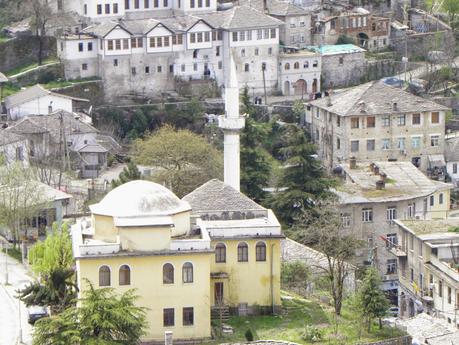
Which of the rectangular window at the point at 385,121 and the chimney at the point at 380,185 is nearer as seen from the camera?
the chimney at the point at 380,185

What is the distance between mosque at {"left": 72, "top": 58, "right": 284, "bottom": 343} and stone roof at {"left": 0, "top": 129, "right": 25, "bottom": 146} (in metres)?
29.3

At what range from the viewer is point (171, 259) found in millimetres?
75312

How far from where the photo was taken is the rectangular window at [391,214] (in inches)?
3895

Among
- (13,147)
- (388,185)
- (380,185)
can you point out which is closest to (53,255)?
(380,185)

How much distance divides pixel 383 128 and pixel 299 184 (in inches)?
737

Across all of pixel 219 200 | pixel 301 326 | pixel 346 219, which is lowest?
pixel 346 219

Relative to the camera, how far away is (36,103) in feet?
379

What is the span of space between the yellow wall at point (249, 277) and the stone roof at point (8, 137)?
31223 millimetres

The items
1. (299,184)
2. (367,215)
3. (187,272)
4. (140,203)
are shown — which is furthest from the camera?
(367,215)

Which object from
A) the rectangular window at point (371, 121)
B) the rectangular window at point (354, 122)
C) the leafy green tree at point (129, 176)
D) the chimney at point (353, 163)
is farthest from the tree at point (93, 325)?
the rectangular window at point (371, 121)

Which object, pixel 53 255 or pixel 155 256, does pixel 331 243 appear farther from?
pixel 155 256

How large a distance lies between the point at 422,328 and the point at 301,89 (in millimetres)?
52524

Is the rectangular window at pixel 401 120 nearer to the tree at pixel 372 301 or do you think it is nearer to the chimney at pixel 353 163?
the chimney at pixel 353 163

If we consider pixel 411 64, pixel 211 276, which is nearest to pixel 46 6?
pixel 411 64
